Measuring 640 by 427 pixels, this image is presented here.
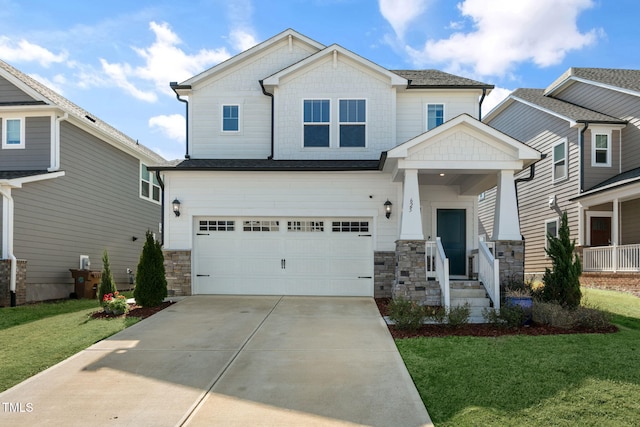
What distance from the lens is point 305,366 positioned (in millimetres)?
6668

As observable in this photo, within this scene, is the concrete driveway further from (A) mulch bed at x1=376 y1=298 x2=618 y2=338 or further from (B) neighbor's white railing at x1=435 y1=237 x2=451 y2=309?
(B) neighbor's white railing at x1=435 y1=237 x2=451 y2=309

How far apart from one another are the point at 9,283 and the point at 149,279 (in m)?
4.49

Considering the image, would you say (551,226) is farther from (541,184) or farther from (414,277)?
(414,277)

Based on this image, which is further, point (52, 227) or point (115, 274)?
point (115, 274)

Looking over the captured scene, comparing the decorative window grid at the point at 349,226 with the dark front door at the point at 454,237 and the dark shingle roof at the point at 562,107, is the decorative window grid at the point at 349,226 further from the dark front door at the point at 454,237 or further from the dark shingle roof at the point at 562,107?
the dark shingle roof at the point at 562,107

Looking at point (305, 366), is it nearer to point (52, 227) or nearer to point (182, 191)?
point (182, 191)

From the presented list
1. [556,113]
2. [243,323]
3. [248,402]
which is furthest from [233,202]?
[556,113]

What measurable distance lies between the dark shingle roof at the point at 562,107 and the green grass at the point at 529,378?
10.5 m

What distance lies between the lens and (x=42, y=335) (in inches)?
336

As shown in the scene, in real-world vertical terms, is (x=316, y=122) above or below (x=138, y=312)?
above

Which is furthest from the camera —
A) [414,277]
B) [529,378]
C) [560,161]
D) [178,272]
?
[560,161]

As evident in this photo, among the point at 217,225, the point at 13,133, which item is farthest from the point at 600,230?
the point at 13,133

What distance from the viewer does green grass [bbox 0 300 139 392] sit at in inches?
268

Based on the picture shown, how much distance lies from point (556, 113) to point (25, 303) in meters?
18.5
